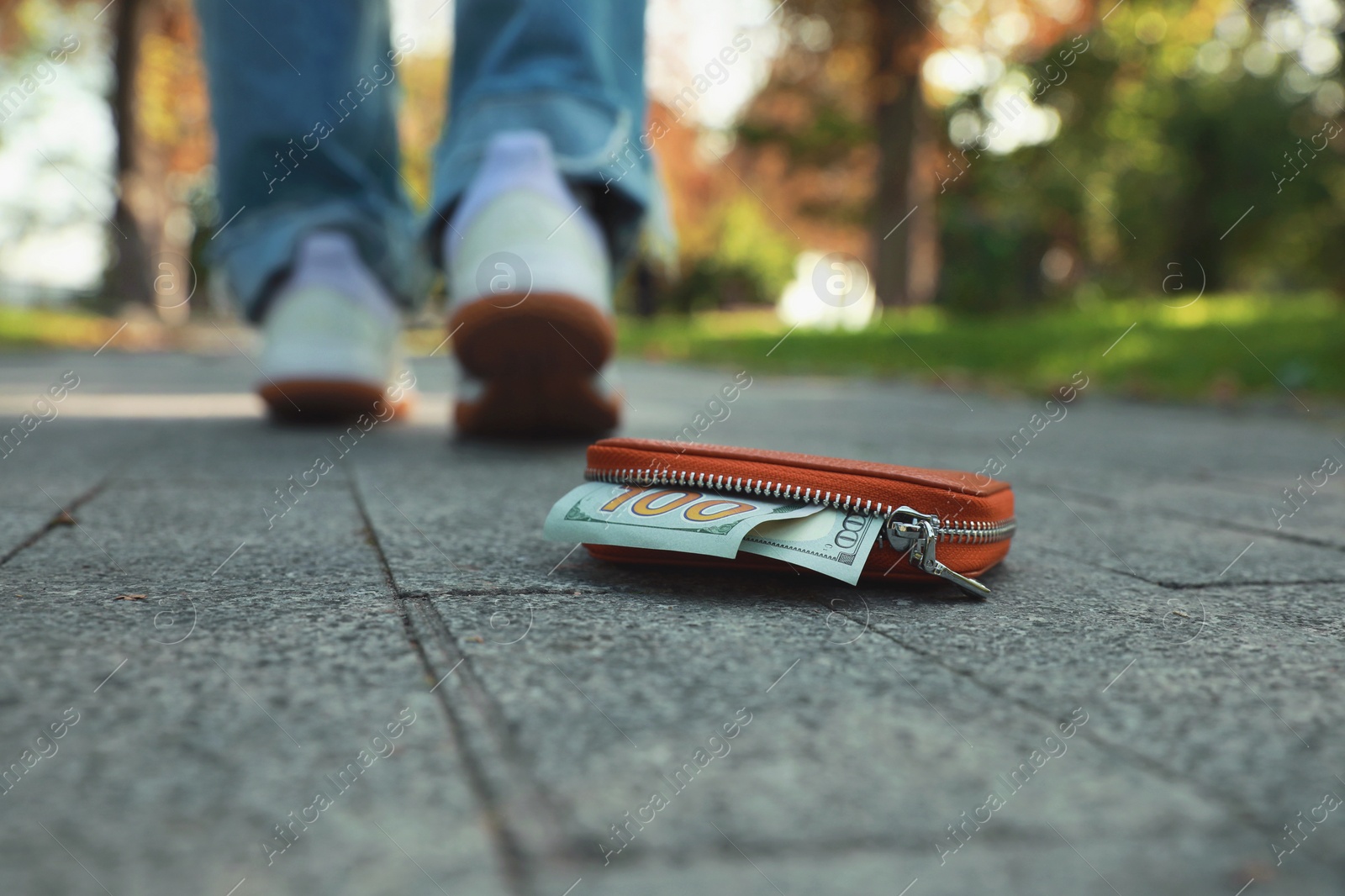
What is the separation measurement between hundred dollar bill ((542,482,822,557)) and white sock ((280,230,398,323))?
1.50 m

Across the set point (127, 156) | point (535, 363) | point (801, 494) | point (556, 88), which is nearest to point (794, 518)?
point (801, 494)

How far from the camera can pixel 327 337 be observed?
8.00ft

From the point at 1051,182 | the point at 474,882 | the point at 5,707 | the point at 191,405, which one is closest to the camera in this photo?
the point at 474,882

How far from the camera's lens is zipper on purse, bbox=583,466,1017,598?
108 centimetres

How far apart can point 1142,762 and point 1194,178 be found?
2619cm

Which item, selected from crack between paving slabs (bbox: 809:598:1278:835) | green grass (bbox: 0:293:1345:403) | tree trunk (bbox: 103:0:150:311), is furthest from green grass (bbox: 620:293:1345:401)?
tree trunk (bbox: 103:0:150:311)

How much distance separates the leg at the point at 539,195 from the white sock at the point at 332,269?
1.24 ft

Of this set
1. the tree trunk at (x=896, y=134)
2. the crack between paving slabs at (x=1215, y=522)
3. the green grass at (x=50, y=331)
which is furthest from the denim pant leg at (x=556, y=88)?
the tree trunk at (x=896, y=134)

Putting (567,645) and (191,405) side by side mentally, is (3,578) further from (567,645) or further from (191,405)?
(191,405)

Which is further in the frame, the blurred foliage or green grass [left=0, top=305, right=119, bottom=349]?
→ the blurred foliage

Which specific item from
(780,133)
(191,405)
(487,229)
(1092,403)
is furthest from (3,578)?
(780,133)

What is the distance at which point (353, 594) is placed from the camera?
1.04 m

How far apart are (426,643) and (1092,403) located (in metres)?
4.30

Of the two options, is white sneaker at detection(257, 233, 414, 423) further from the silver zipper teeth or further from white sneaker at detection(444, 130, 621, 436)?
the silver zipper teeth
